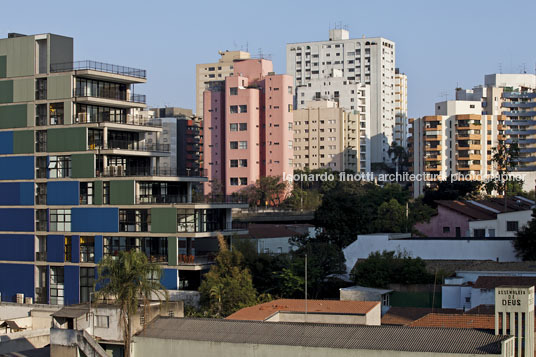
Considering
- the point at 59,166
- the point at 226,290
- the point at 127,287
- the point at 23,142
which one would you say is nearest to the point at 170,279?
the point at 226,290

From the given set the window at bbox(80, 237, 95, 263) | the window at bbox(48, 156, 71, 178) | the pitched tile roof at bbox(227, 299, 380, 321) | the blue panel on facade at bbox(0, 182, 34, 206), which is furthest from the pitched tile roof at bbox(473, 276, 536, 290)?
the blue panel on facade at bbox(0, 182, 34, 206)

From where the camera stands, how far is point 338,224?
70812 mm

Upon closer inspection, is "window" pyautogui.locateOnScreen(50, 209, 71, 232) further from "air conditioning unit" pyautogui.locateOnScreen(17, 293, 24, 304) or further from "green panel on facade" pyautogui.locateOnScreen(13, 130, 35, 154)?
"air conditioning unit" pyautogui.locateOnScreen(17, 293, 24, 304)

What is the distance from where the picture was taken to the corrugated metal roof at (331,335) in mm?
35094

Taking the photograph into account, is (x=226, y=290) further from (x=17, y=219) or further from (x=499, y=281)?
(x=17, y=219)

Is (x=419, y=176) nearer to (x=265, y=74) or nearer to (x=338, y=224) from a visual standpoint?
(x=265, y=74)

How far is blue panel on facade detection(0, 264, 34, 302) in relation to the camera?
2409 inches

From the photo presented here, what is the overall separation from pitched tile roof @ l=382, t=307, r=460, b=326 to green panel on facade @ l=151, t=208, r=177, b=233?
53.0 ft

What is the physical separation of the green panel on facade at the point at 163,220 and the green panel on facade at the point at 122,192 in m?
1.85

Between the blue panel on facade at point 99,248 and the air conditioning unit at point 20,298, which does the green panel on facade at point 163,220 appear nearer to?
the blue panel on facade at point 99,248

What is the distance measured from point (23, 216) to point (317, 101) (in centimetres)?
10312

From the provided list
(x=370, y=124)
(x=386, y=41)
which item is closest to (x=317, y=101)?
(x=370, y=124)

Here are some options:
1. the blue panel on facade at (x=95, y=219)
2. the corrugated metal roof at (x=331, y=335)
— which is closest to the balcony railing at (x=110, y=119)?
the blue panel on facade at (x=95, y=219)

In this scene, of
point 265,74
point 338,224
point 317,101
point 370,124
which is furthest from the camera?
point 370,124
